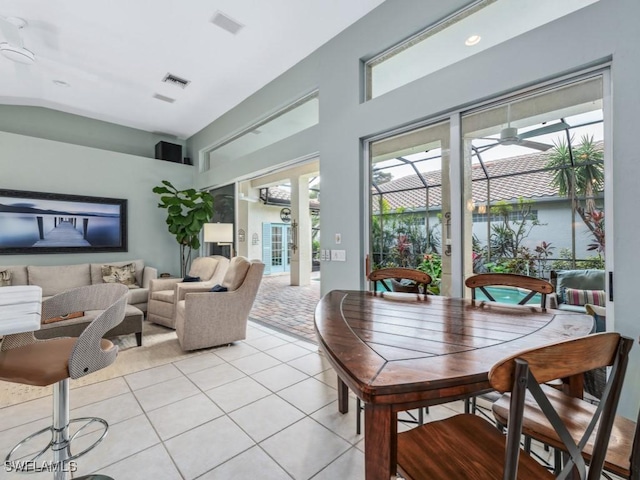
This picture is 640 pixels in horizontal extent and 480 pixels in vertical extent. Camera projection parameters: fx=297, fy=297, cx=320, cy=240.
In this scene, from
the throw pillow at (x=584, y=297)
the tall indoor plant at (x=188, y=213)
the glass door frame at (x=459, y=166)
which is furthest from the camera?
the tall indoor plant at (x=188, y=213)

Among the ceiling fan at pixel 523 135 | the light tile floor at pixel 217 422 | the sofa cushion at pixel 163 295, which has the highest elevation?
the ceiling fan at pixel 523 135

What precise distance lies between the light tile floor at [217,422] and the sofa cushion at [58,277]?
2.65 meters

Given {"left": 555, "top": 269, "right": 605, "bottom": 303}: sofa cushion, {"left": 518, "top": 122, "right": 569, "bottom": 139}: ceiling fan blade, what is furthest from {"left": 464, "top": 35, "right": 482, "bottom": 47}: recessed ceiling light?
{"left": 555, "top": 269, "right": 605, "bottom": 303}: sofa cushion

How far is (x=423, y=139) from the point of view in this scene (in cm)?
267

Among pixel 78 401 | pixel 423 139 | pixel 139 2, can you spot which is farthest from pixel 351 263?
pixel 139 2

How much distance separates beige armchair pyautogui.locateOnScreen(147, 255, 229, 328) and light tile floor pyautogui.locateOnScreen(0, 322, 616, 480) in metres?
1.19

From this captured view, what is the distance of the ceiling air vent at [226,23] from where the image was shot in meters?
2.88

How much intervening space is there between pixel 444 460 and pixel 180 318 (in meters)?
3.07

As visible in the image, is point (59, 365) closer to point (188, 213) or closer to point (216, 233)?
point (216, 233)

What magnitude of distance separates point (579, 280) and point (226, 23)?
374 cm

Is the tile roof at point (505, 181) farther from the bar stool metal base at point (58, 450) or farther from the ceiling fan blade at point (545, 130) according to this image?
the bar stool metal base at point (58, 450)

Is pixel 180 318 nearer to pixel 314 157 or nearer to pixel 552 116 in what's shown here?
pixel 314 157

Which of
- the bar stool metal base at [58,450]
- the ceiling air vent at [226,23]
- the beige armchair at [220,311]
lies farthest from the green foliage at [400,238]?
the bar stool metal base at [58,450]

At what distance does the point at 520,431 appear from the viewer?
2.30 ft
